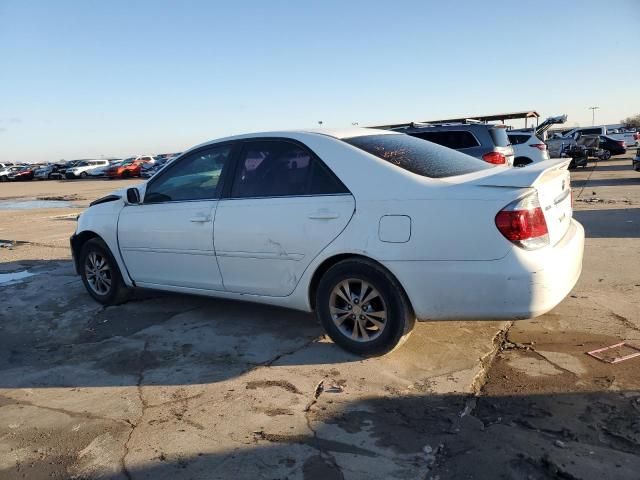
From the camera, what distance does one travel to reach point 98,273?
576cm

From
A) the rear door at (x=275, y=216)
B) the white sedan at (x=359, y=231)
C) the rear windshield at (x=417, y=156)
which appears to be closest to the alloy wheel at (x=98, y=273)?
the white sedan at (x=359, y=231)

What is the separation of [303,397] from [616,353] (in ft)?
7.48

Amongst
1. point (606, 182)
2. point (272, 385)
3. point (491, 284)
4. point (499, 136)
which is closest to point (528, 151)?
point (606, 182)

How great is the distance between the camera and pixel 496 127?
12.0 meters

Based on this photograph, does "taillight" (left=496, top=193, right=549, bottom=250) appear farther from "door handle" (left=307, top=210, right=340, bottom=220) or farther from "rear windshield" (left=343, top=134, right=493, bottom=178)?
"door handle" (left=307, top=210, right=340, bottom=220)

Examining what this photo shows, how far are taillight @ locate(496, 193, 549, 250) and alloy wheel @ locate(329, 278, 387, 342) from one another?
0.97m

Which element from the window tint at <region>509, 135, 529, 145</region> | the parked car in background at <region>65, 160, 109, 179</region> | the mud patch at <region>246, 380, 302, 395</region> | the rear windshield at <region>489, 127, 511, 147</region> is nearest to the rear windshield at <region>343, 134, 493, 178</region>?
Result: the mud patch at <region>246, 380, 302, 395</region>

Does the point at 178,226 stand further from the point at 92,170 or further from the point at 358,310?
the point at 92,170

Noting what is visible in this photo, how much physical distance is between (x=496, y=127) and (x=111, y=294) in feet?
30.1

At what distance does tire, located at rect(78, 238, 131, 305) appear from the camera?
5.64 m

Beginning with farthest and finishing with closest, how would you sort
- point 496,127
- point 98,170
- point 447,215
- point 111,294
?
1. point 98,170
2. point 496,127
3. point 111,294
4. point 447,215

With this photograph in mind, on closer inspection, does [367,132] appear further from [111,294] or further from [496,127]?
[496,127]

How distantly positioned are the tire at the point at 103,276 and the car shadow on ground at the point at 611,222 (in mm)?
6754

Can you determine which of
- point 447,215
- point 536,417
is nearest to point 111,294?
point 447,215
